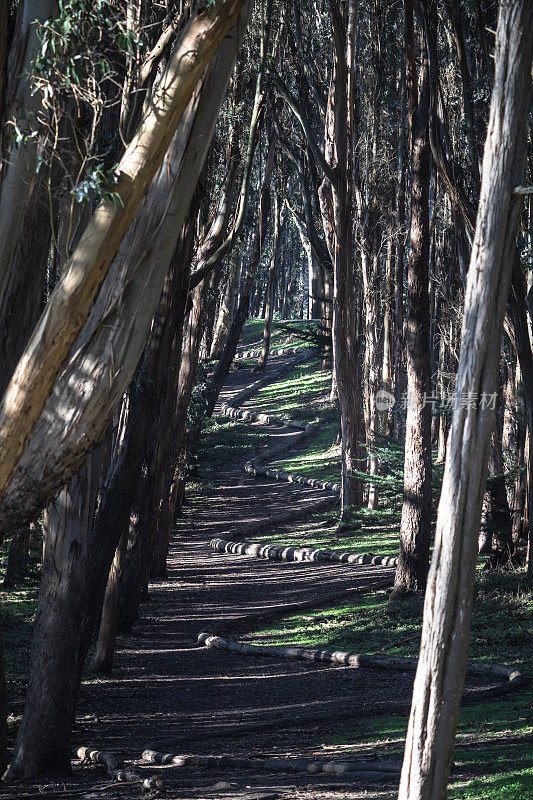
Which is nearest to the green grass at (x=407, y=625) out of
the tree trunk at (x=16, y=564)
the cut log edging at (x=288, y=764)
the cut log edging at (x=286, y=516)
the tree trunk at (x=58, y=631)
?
the cut log edging at (x=288, y=764)

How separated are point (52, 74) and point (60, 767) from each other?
5.06 metres

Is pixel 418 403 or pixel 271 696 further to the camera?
pixel 418 403

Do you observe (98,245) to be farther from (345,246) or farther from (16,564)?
(345,246)

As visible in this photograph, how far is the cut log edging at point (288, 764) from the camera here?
5707 millimetres

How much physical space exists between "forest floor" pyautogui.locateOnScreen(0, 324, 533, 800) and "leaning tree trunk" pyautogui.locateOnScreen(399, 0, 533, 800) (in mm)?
899

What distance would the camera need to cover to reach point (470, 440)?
175 inches

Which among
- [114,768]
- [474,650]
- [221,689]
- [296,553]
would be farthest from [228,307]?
[114,768]

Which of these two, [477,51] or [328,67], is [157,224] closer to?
[477,51]

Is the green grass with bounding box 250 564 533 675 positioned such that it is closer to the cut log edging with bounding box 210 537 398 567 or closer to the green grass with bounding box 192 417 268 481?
the cut log edging with bounding box 210 537 398 567

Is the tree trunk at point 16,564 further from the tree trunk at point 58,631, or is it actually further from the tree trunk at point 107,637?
the tree trunk at point 58,631

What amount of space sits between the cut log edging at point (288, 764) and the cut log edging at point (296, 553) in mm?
8220

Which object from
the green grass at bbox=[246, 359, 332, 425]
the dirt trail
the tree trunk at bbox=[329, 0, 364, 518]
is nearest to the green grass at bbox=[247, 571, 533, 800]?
the dirt trail

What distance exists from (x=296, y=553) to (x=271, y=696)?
7.27 metres

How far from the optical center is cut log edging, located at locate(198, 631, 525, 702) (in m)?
7.81
